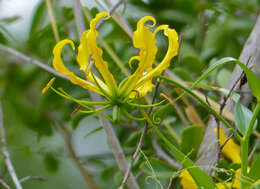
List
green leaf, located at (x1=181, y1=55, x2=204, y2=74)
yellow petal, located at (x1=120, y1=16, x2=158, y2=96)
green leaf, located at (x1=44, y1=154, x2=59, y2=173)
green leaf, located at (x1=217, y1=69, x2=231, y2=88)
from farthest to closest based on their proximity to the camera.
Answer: green leaf, located at (x1=44, y1=154, x2=59, y2=173) < green leaf, located at (x1=181, y1=55, x2=204, y2=74) < green leaf, located at (x1=217, y1=69, x2=231, y2=88) < yellow petal, located at (x1=120, y1=16, x2=158, y2=96)

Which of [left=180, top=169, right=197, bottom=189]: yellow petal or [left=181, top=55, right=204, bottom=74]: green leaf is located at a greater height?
[left=180, top=169, right=197, bottom=189]: yellow petal

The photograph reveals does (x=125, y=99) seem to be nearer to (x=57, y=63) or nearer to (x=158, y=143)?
Answer: (x=57, y=63)

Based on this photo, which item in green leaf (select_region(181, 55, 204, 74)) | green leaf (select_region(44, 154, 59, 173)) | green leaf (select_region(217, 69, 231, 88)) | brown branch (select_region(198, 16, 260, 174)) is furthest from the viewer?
green leaf (select_region(44, 154, 59, 173))

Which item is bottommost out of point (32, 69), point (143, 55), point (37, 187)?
point (37, 187)

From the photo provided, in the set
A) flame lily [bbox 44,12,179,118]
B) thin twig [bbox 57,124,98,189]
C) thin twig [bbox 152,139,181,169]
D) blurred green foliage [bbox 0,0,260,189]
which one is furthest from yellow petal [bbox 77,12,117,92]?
thin twig [bbox 57,124,98,189]

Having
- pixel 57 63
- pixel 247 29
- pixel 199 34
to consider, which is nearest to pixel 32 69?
pixel 199 34

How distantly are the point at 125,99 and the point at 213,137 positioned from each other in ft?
0.68

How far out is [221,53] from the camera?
3.32ft

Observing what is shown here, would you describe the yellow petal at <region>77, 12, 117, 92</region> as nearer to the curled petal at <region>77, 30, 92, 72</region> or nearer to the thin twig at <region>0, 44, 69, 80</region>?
the curled petal at <region>77, 30, 92, 72</region>

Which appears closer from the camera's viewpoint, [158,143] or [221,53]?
[158,143]

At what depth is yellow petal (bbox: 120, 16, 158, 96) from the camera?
0.42 m

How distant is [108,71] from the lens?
48 cm

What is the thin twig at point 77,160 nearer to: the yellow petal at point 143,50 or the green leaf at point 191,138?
the green leaf at point 191,138

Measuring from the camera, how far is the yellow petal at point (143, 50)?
0.42 m
